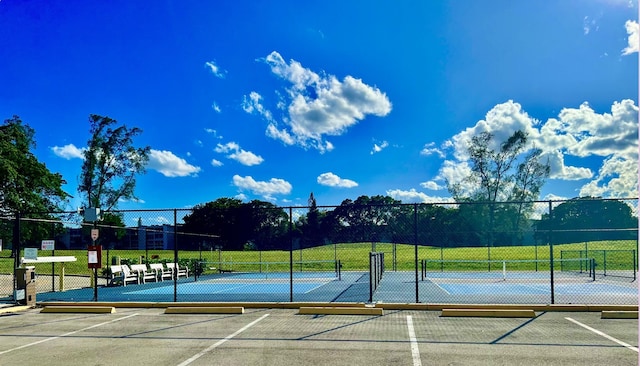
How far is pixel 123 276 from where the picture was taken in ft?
61.5

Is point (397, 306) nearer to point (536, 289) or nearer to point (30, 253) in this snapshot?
point (536, 289)

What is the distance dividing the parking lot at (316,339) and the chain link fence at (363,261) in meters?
2.78

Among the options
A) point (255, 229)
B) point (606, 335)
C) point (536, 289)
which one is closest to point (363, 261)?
point (255, 229)

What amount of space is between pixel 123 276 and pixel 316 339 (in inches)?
520

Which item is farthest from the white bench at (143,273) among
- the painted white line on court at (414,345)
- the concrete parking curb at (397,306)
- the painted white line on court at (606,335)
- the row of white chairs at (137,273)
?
the painted white line on court at (606,335)

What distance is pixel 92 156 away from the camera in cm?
4159

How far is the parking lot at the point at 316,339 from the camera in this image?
22.3 feet

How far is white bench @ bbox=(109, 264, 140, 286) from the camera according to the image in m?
18.8

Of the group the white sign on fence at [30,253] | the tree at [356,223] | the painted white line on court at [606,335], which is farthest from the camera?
the tree at [356,223]

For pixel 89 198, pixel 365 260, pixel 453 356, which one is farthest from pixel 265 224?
pixel 89 198

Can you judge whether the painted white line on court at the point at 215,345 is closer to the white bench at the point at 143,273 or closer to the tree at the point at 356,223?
the white bench at the point at 143,273

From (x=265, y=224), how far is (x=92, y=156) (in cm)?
2325

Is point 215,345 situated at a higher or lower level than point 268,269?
higher


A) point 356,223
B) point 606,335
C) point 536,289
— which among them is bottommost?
point 536,289
